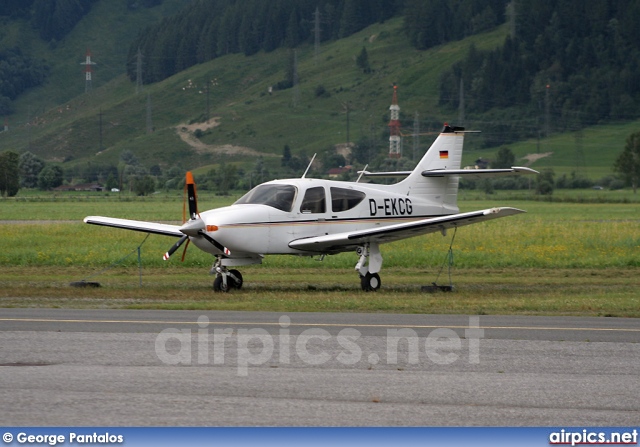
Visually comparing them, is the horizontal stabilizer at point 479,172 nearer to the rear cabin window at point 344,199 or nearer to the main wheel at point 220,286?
the rear cabin window at point 344,199

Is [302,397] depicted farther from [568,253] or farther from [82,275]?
[568,253]

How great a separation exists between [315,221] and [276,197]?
39.9 inches

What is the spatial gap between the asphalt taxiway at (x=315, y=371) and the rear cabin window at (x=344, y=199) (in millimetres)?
6644

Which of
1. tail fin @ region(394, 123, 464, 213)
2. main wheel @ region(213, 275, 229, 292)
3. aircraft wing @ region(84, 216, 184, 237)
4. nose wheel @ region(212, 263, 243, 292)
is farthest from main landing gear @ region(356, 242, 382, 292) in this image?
aircraft wing @ region(84, 216, 184, 237)

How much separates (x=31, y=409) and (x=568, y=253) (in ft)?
81.0

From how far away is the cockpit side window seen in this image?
71.5ft

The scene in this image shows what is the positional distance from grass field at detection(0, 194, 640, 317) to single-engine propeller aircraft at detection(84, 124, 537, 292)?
82 centimetres

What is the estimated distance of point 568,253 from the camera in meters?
31.4

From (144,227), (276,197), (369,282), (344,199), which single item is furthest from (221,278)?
(344,199)

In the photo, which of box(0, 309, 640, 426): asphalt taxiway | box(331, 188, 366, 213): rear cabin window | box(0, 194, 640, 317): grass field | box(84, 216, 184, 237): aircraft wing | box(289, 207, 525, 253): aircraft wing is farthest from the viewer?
box(84, 216, 184, 237): aircraft wing

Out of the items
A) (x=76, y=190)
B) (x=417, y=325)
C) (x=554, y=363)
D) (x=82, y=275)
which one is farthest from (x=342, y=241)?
(x=76, y=190)

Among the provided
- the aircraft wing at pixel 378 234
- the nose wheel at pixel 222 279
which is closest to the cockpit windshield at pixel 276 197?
the aircraft wing at pixel 378 234

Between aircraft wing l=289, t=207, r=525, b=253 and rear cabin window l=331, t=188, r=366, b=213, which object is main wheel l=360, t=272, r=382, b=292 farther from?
rear cabin window l=331, t=188, r=366, b=213

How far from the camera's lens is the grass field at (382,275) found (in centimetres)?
1825
